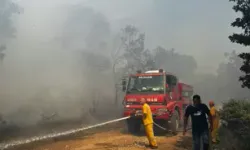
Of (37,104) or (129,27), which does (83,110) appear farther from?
(129,27)

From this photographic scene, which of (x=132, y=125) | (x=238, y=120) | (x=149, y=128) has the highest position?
Result: (x=238, y=120)

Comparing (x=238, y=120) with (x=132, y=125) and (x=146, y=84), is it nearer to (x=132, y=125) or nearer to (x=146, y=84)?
(x=146, y=84)

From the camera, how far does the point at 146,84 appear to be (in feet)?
42.6

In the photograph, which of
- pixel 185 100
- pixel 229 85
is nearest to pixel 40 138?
pixel 185 100

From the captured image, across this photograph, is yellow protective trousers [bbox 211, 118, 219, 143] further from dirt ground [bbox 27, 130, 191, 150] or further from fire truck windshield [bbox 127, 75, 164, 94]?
fire truck windshield [bbox 127, 75, 164, 94]

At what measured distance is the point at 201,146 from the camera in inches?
290

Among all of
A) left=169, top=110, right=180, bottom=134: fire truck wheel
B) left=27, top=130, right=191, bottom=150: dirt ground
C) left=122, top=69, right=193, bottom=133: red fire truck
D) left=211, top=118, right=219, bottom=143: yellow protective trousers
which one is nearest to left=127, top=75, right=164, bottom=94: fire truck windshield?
left=122, top=69, right=193, bottom=133: red fire truck

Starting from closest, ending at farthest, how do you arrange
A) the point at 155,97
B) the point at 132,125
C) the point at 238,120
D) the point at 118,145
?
the point at 238,120 → the point at 118,145 → the point at 155,97 → the point at 132,125

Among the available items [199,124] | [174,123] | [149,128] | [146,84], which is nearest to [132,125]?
[174,123]

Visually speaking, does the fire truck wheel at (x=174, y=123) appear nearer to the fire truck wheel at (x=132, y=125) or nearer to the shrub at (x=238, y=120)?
the fire truck wheel at (x=132, y=125)

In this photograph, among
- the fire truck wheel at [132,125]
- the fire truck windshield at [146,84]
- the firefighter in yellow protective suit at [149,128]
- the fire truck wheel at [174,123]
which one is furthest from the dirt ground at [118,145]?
the fire truck windshield at [146,84]

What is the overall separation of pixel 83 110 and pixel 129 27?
16.7 m

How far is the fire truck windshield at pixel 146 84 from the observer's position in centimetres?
1280

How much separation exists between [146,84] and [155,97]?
2.50 ft
